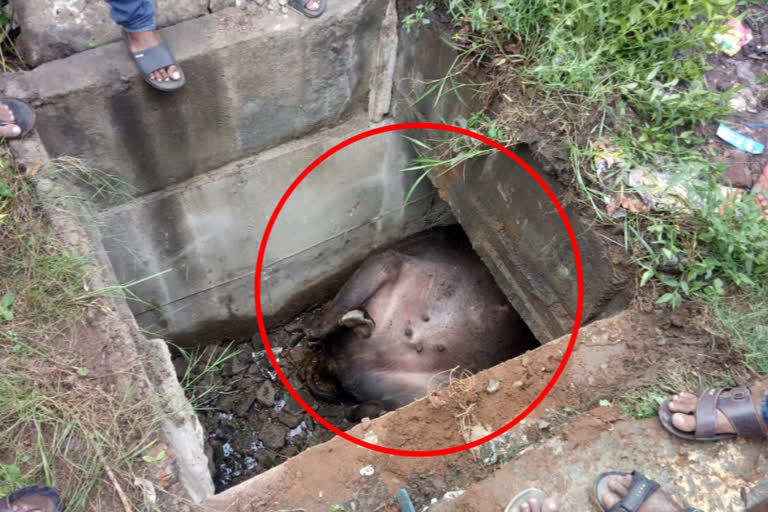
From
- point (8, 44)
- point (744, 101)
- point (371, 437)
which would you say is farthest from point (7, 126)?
point (744, 101)

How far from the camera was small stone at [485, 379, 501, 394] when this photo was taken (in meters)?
2.36

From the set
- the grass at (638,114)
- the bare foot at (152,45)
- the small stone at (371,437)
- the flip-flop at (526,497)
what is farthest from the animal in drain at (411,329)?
the bare foot at (152,45)

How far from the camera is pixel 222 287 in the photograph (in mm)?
3908

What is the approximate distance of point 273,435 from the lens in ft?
12.5

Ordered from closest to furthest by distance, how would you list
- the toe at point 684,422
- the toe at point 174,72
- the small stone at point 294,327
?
the toe at point 684,422 → the toe at point 174,72 → the small stone at point 294,327

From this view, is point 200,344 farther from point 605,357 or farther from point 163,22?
point 605,357

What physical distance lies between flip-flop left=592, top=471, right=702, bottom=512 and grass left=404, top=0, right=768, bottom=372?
0.70 m

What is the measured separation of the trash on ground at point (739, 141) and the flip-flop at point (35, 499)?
3072 millimetres

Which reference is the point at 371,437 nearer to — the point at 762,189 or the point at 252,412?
the point at 252,412

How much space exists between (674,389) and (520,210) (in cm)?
111

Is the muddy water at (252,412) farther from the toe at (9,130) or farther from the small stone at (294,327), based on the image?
the toe at (9,130)

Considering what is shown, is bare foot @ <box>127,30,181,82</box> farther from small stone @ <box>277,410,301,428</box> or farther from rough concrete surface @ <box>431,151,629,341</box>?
small stone @ <box>277,410,301,428</box>

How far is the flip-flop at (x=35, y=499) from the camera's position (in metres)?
1.73

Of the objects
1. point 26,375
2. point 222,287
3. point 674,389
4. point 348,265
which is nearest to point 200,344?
point 222,287
